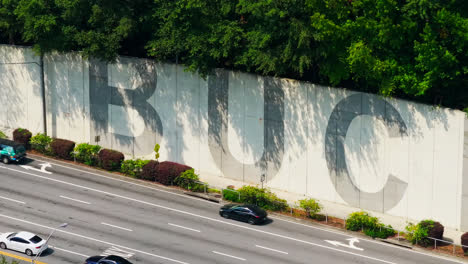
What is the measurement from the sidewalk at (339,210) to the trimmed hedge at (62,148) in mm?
11715

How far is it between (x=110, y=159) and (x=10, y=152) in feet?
27.3

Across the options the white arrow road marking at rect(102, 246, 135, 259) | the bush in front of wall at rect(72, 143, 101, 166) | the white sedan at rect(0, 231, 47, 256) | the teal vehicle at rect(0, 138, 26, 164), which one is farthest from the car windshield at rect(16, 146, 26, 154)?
the white arrow road marking at rect(102, 246, 135, 259)

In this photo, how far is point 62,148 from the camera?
72625mm

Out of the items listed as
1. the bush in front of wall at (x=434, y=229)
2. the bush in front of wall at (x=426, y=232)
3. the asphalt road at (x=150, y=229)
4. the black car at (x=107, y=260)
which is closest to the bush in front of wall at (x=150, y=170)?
the asphalt road at (x=150, y=229)

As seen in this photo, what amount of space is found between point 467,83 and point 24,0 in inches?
1442

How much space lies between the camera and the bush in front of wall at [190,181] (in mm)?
66562

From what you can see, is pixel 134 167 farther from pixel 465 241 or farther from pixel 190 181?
pixel 465 241

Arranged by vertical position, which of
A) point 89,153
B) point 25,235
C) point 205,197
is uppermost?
point 89,153

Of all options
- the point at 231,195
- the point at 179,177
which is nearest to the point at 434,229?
the point at 231,195

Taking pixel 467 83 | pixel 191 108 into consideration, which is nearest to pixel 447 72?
pixel 467 83

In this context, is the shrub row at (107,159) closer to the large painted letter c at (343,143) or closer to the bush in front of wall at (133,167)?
the bush in front of wall at (133,167)

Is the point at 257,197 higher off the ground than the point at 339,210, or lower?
higher

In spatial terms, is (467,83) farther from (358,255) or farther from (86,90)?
(86,90)

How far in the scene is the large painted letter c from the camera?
200ft
